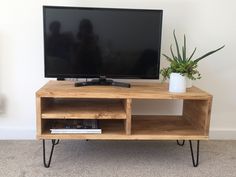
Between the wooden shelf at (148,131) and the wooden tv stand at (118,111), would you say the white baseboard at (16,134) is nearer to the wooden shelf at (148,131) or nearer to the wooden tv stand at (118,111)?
the wooden tv stand at (118,111)

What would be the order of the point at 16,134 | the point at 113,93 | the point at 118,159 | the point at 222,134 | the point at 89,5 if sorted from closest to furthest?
the point at 113,93
the point at 118,159
the point at 89,5
the point at 16,134
the point at 222,134

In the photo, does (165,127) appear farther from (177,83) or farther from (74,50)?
(74,50)

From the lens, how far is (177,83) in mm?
1782

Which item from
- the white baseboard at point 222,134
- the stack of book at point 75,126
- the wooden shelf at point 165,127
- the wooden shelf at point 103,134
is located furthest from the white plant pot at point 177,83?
the white baseboard at point 222,134

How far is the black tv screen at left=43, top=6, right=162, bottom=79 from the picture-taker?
1.85 metres

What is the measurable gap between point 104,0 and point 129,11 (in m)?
0.36

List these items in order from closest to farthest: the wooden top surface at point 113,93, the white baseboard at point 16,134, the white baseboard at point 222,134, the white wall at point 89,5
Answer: the wooden top surface at point 113,93
the white wall at point 89,5
the white baseboard at point 16,134
the white baseboard at point 222,134

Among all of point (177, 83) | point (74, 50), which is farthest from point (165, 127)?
point (74, 50)

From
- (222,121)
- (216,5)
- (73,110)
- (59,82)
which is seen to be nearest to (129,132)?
(73,110)

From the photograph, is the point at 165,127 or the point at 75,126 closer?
the point at 75,126

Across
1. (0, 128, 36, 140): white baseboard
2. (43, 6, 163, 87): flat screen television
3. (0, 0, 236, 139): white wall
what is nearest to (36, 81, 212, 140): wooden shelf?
(43, 6, 163, 87): flat screen television

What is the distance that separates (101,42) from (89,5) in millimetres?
430

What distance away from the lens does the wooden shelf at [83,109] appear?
1.72 metres

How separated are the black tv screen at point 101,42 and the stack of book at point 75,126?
32 centimetres
